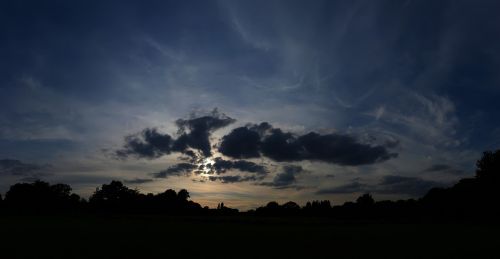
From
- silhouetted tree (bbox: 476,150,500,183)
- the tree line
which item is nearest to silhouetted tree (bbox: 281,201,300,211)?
the tree line

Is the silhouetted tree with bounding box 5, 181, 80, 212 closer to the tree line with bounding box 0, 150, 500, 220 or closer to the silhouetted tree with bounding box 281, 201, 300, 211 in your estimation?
the tree line with bounding box 0, 150, 500, 220

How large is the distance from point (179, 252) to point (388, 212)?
143 meters

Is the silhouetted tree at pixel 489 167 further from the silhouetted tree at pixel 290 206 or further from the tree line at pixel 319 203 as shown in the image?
the silhouetted tree at pixel 290 206

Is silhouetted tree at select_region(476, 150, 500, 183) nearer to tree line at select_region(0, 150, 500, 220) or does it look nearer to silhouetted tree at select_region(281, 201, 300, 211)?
tree line at select_region(0, 150, 500, 220)

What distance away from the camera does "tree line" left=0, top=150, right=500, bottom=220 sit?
446ft

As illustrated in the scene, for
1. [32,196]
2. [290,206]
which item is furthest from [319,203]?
[32,196]

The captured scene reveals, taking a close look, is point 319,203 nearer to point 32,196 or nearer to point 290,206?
point 290,206

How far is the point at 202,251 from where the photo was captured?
116ft

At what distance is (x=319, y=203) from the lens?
198 meters

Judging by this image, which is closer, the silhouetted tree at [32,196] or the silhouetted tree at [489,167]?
the silhouetted tree at [489,167]

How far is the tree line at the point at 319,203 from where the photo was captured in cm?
13600

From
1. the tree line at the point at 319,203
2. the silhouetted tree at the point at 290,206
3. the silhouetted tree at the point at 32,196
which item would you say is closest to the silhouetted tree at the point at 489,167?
the tree line at the point at 319,203

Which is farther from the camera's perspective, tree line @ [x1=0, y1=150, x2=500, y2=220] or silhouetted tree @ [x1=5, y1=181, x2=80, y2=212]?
silhouetted tree @ [x1=5, y1=181, x2=80, y2=212]

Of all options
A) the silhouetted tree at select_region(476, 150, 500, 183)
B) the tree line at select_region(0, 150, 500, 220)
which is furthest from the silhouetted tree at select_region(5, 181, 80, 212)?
the silhouetted tree at select_region(476, 150, 500, 183)
